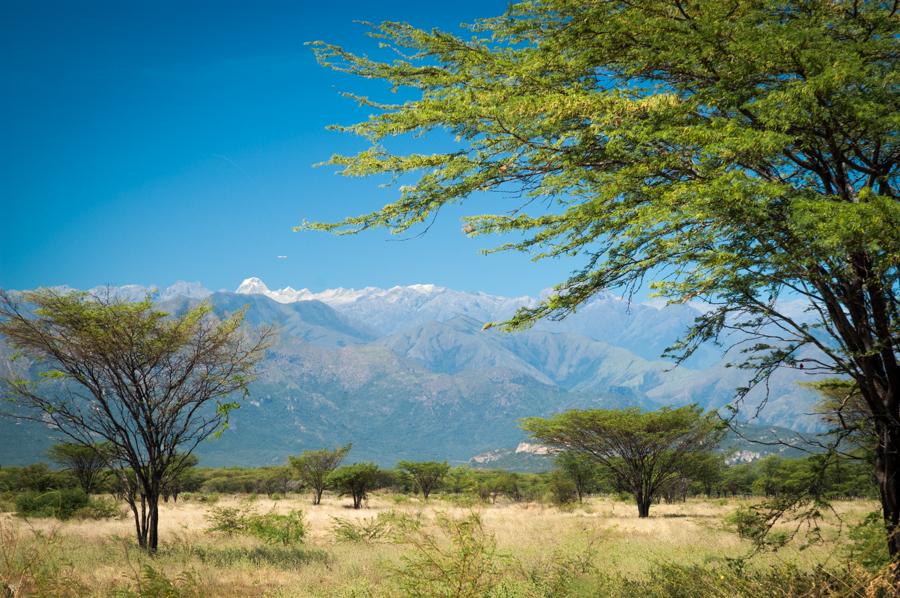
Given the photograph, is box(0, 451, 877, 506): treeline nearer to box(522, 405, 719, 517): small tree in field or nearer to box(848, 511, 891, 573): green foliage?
box(522, 405, 719, 517): small tree in field

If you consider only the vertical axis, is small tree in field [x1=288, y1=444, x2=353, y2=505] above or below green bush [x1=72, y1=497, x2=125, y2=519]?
below

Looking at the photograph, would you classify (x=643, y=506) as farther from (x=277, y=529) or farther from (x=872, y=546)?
(x=872, y=546)

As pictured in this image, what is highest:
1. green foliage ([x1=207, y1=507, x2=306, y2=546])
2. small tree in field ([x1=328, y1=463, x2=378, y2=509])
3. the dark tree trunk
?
the dark tree trunk

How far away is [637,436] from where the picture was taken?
2645 centimetres

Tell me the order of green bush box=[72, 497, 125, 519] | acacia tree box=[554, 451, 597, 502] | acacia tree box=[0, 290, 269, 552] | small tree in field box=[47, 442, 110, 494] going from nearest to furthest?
acacia tree box=[0, 290, 269, 552] → green bush box=[72, 497, 125, 519] → small tree in field box=[47, 442, 110, 494] → acacia tree box=[554, 451, 597, 502]

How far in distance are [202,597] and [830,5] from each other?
32.0 feet

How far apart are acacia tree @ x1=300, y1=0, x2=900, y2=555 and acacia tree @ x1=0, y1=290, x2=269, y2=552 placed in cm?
858

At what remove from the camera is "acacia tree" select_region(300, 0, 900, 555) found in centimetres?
386

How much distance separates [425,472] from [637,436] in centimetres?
3233

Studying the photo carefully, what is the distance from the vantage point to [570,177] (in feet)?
16.2

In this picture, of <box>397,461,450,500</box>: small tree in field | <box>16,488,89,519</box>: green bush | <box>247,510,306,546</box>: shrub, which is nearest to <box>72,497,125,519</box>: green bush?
<box>16,488,89,519</box>: green bush

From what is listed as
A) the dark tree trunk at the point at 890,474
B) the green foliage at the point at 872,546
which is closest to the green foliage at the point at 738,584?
the green foliage at the point at 872,546

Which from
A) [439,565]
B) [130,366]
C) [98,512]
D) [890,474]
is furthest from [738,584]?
[98,512]

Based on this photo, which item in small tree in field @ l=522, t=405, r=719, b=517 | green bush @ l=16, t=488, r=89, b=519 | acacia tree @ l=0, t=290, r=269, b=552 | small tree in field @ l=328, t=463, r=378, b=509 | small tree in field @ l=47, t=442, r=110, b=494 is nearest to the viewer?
acacia tree @ l=0, t=290, r=269, b=552
